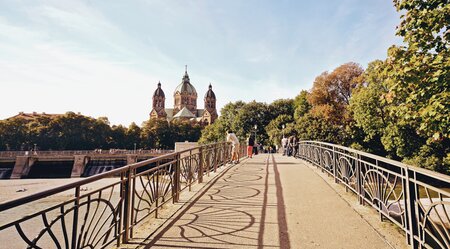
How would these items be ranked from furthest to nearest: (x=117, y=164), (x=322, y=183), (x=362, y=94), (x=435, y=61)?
(x=117, y=164)
(x=362, y=94)
(x=322, y=183)
(x=435, y=61)

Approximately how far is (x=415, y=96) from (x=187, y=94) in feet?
379

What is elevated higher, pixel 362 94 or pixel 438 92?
pixel 362 94

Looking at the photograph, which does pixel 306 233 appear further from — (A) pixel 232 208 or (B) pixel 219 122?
(B) pixel 219 122

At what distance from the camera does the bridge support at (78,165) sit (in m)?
50.3

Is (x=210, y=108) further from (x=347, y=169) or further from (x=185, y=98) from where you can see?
(x=347, y=169)

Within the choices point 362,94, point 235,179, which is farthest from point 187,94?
point 235,179

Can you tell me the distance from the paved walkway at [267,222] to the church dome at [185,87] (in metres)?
115

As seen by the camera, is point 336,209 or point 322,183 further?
point 322,183

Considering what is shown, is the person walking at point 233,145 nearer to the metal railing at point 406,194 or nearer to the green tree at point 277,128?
the metal railing at point 406,194

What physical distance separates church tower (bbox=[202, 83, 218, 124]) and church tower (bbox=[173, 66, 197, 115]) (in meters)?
9.26

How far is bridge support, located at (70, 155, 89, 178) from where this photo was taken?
50.3 meters

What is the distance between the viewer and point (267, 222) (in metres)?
4.29

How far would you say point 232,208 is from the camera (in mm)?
5113

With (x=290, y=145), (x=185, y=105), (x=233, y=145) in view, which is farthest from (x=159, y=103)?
(x=233, y=145)
